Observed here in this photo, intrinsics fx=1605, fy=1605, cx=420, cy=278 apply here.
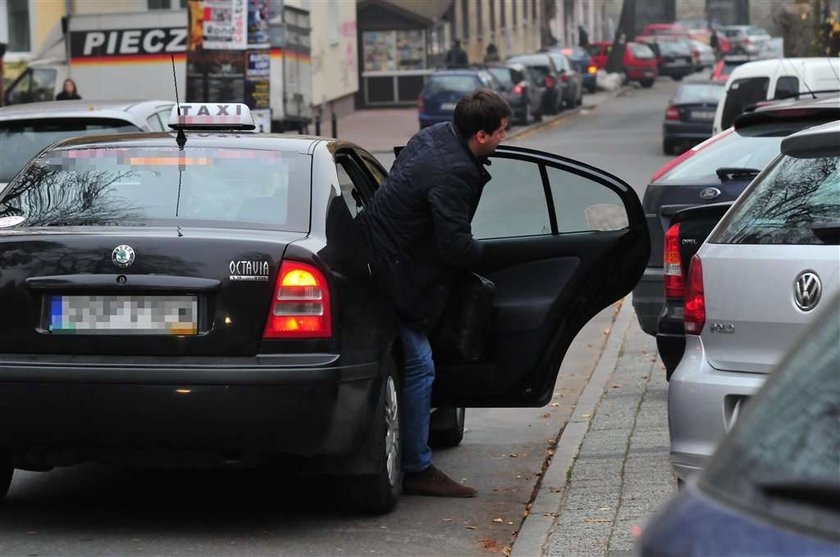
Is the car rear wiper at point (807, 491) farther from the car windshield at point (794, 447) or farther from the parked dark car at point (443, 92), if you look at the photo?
the parked dark car at point (443, 92)

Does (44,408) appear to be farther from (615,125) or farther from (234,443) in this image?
(615,125)

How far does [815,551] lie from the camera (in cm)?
226

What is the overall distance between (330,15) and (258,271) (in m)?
40.2

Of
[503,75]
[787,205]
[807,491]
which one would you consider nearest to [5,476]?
[787,205]

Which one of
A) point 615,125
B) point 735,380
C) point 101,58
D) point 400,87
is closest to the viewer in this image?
point 735,380

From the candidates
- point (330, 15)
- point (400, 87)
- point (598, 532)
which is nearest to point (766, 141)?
point (598, 532)

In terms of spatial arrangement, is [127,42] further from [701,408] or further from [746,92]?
[701,408]

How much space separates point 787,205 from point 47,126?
7.01 m

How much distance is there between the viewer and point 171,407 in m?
5.54

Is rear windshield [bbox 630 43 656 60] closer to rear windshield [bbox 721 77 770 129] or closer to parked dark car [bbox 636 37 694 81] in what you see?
parked dark car [bbox 636 37 694 81]

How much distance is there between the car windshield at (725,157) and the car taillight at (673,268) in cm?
249

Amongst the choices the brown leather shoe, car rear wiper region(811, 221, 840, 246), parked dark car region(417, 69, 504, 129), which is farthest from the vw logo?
parked dark car region(417, 69, 504, 129)

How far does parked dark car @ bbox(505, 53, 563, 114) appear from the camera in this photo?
45.7 meters

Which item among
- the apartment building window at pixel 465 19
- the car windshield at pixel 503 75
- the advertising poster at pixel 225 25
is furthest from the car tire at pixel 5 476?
the apartment building window at pixel 465 19
